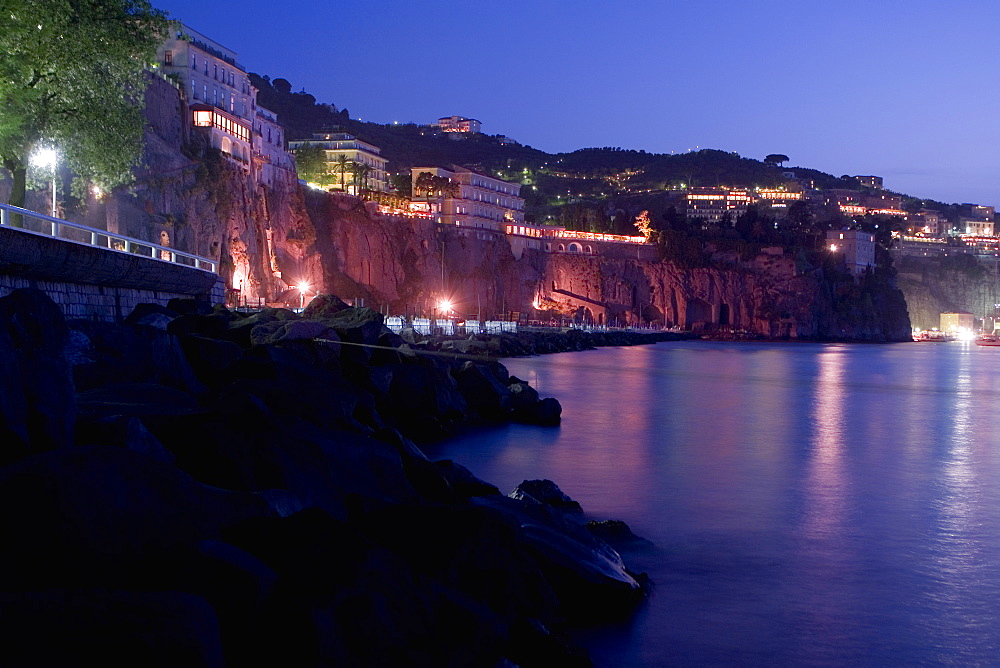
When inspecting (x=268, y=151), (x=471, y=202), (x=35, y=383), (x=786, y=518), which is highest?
(x=471, y=202)

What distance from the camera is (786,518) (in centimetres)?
1370

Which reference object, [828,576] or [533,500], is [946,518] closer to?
[828,576]

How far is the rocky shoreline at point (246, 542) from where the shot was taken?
14.7 ft

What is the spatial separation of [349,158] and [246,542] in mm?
112653

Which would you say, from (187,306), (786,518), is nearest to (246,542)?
(786,518)

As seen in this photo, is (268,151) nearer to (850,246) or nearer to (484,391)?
(484,391)

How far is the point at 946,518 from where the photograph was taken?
1406cm

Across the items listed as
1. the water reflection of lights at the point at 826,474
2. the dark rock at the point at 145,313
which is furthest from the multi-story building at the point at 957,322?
the dark rock at the point at 145,313

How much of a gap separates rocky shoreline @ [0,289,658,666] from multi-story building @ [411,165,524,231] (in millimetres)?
99840

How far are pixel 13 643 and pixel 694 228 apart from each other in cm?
14694

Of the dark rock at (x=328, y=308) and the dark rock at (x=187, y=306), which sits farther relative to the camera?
the dark rock at (x=328, y=308)

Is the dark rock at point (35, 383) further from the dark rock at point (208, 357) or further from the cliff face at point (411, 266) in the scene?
the cliff face at point (411, 266)

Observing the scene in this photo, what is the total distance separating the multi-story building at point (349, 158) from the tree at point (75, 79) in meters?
83.6

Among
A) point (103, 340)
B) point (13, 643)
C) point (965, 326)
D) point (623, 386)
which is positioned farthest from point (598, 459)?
point (965, 326)
